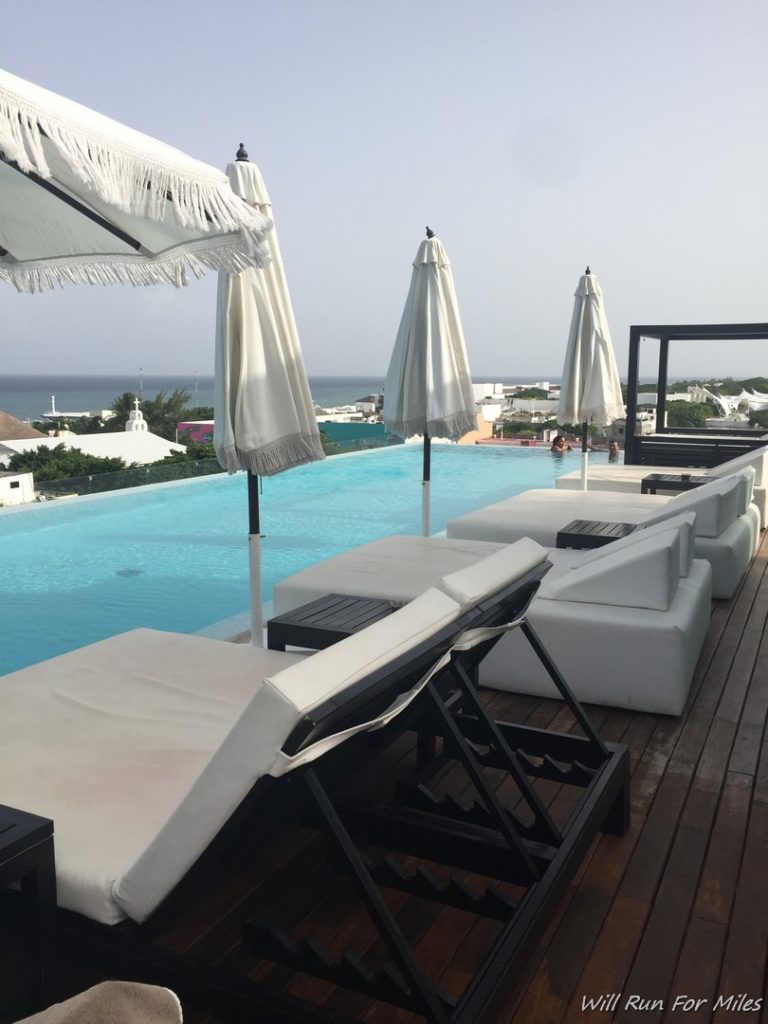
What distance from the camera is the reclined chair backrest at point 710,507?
5.02 metres

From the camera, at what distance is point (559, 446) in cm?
1570

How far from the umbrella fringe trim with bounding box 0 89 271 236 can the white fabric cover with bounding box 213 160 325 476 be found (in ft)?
2.20

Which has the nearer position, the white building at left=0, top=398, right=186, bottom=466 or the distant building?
the white building at left=0, top=398, right=186, bottom=466

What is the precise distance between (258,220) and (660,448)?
9020mm

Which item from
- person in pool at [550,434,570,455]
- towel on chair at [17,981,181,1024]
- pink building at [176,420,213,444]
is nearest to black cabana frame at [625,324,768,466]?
person in pool at [550,434,570,455]

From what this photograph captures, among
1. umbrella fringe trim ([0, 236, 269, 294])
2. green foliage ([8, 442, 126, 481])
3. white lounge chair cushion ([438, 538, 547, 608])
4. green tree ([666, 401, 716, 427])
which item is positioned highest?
umbrella fringe trim ([0, 236, 269, 294])

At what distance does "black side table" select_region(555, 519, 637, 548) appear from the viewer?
15.7 feet

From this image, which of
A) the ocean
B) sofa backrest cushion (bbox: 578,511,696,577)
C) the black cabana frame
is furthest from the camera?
the ocean

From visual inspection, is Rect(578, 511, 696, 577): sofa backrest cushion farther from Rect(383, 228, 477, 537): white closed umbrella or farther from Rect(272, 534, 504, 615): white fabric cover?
Rect(383, 228, 477, 537): white closed umbrella

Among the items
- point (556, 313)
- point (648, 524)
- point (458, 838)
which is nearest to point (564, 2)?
point (648, 524)

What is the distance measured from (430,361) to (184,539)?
12.6ft

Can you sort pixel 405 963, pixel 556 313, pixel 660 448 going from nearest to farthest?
pixel 405 963, pixel 660 448, pixel 556 313

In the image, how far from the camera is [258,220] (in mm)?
2717

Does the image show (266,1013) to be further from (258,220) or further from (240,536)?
(240,536)
